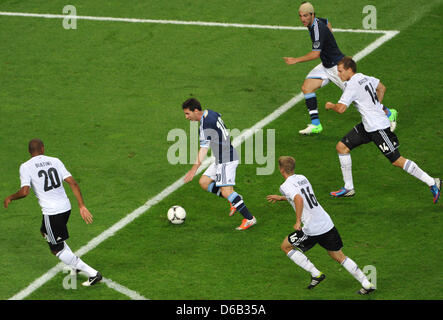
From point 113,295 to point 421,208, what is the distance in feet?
17.4

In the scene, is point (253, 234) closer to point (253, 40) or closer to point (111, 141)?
point (111, 141)

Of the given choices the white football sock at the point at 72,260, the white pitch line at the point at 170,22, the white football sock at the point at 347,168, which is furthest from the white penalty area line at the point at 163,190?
the white football sock at the point at 347,168

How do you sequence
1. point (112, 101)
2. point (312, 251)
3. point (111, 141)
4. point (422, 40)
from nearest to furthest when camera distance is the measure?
point (312, 251) → point (111, 141) → point (112, 101) → point (422, 40)

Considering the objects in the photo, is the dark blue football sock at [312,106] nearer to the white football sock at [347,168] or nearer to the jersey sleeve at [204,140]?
the white football sock at [347,168]

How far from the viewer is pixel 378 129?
1408cm

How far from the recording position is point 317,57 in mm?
16109

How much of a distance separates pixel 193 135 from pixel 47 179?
552 cm

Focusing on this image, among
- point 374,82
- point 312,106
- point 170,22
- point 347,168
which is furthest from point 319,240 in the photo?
point 170,22

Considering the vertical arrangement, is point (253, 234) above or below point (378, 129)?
below

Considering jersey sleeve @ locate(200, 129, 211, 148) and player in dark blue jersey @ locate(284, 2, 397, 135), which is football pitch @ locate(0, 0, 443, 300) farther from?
jersey sleeve @ locate(200, 129, 211, 148)

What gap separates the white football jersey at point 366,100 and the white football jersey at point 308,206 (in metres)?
2.68
